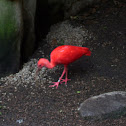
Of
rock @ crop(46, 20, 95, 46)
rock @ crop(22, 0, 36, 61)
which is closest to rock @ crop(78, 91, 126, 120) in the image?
rock @ crop(22, 0, 36, 61)

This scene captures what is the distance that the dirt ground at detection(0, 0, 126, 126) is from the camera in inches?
151

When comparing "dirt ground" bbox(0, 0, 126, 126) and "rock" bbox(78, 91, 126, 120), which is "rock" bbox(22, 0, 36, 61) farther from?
"rock" bbox(78, 91, 126, 120)

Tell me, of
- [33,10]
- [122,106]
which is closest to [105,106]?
[122,106]

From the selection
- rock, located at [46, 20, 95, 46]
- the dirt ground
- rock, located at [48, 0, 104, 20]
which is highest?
rock, located at [48, 0, 104, 20]

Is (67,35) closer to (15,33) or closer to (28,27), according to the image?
(28,27)

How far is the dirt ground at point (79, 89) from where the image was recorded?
3836mm

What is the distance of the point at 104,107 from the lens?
3727 millimetres

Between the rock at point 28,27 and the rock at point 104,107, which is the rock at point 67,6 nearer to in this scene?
the rock at point 28,27

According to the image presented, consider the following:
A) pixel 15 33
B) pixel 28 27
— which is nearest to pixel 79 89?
pixel 15 33

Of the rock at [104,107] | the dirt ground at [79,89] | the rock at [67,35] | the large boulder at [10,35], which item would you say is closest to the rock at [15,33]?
the large boulder at [10,35]

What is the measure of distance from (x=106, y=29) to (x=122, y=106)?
294 cm

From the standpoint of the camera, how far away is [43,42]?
5977 mm

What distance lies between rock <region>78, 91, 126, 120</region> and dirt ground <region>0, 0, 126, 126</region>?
0.08 m

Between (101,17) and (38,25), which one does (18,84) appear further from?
(101,17)
